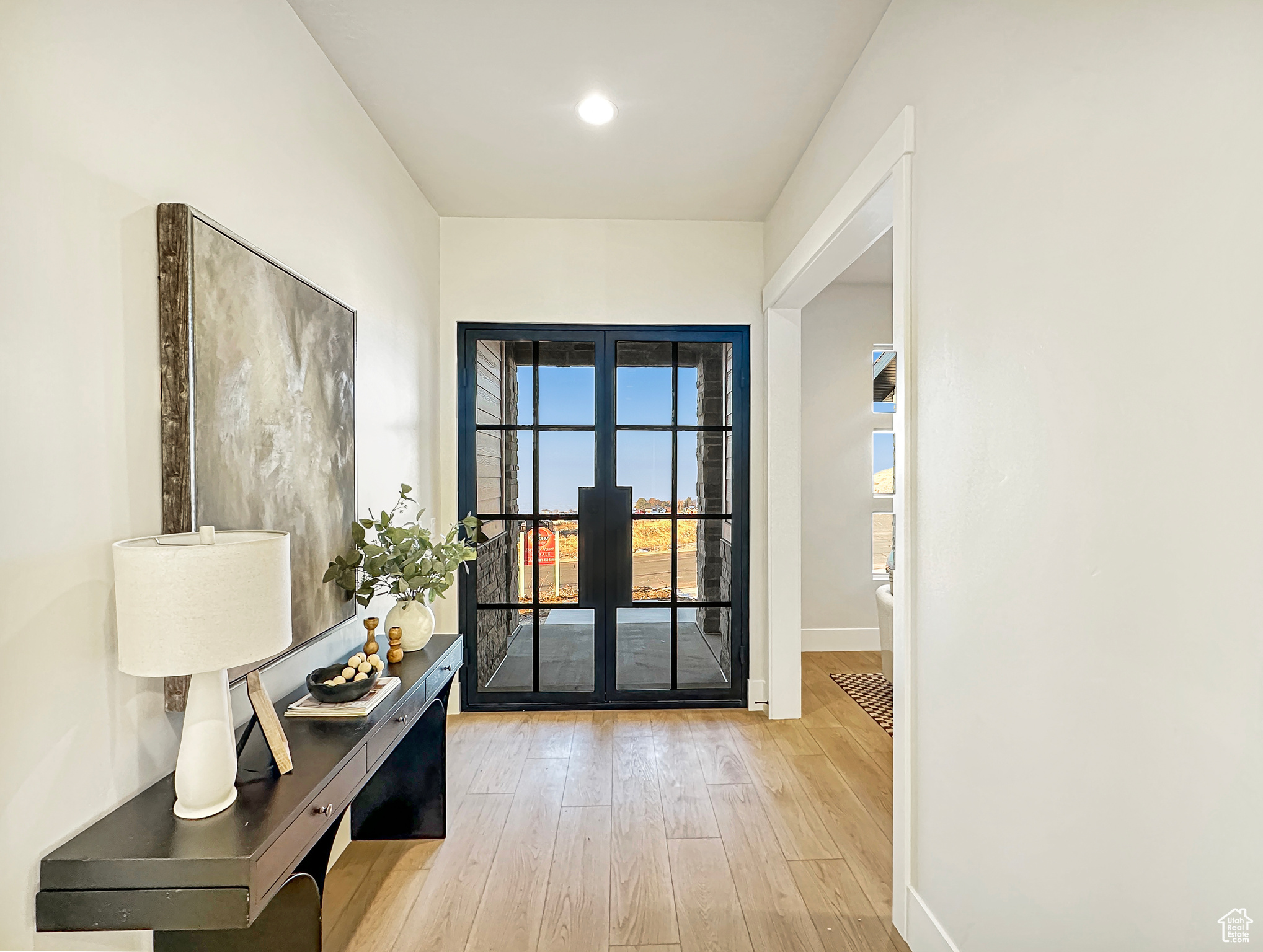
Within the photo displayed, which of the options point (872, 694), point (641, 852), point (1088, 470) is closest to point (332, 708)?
point (641, 852)

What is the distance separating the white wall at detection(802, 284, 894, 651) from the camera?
15.9 ft

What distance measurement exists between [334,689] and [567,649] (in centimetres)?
211

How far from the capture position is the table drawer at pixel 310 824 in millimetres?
1193

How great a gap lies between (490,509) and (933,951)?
2.76 metres

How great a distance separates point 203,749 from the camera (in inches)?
48.4

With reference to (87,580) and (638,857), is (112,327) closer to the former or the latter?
(87,580)

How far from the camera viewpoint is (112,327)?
126cm

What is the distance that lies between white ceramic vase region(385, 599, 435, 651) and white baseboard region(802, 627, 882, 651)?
3249mm

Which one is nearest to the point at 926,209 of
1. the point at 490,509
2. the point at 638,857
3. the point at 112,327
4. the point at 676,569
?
the point at 112,327

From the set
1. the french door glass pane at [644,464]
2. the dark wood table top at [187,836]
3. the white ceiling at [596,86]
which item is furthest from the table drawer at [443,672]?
the white ceiling at [596,86]

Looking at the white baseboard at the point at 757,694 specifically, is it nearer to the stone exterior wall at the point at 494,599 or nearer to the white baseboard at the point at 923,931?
the stone exterior wall at the point at 494,599

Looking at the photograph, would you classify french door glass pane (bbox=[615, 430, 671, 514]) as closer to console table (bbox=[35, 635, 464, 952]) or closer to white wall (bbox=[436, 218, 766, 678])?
white wall (bbox=[436, 218, 766, 678])

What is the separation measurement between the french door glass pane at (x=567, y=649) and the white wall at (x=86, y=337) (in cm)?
242

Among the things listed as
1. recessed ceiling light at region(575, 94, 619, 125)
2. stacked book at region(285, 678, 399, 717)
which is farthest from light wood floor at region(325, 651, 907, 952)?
recessed ceiling light at region(575, 94, 619, 125)
